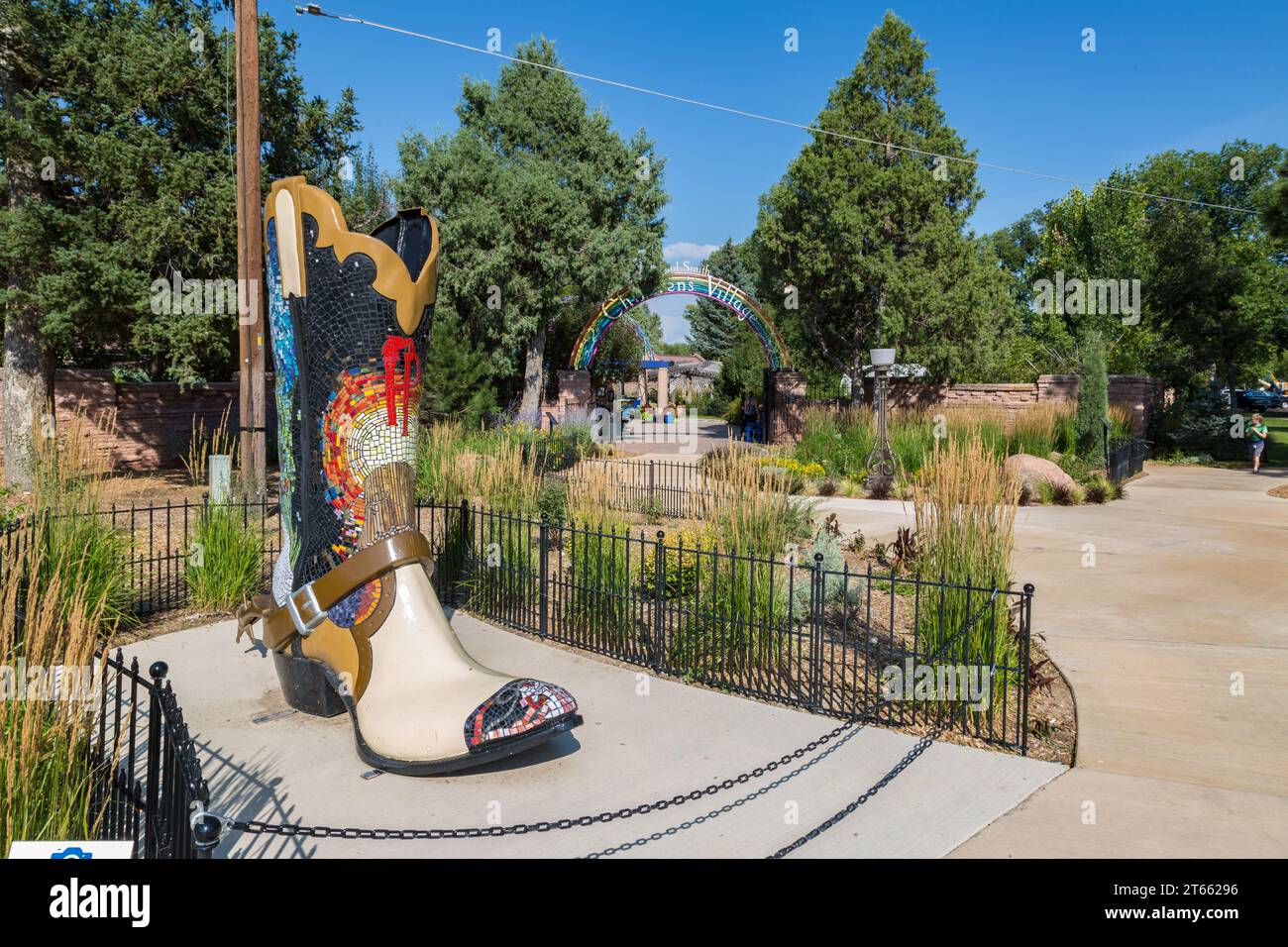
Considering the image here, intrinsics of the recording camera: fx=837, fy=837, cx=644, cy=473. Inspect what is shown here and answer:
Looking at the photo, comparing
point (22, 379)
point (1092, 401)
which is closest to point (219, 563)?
point (22, 379)

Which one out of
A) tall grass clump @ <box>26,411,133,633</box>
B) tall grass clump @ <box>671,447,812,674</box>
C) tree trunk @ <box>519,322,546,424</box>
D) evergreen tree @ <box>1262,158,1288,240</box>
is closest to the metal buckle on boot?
tall grass clump @ <box>26,411,133,633</box>

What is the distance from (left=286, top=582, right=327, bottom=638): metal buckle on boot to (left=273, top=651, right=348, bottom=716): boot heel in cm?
28

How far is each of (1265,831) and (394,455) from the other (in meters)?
4.51

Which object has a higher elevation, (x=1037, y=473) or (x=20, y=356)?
(x=20, y=356)

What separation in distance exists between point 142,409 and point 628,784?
14.5 m

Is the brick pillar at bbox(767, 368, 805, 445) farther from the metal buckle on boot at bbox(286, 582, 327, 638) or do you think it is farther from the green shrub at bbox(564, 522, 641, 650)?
the metal buckle on boot at bbox(286, 582, 327, 638)

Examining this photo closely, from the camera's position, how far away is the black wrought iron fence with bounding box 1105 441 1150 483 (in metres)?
15.0

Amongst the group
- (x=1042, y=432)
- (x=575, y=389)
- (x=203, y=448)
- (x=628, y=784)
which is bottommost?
(x=628, y=784)

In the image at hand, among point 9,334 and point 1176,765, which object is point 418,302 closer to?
point 1176,765

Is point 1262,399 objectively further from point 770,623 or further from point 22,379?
point 22,379

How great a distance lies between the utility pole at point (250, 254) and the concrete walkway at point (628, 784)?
13.5 feet

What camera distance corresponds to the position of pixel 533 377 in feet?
71.3

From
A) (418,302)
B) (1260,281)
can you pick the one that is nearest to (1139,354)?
(1260,281)

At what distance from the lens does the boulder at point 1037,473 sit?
1307cm
